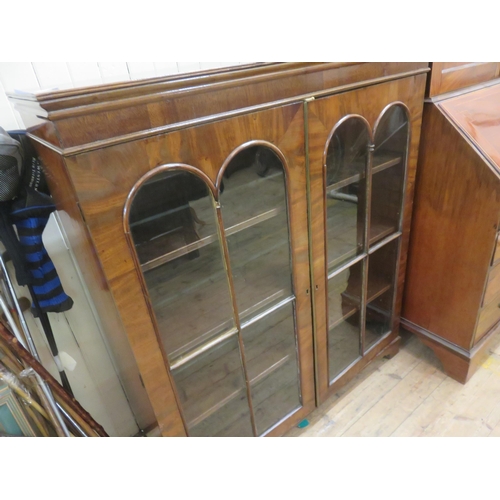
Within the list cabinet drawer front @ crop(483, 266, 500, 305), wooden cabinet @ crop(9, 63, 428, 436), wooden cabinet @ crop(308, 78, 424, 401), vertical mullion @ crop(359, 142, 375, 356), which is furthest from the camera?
cabinet drawer front @ crop(483, 266, 500, 305)

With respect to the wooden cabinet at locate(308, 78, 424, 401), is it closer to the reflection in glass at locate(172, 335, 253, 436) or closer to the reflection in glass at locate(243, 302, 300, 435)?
the reflection in glass at locate(243, 302, 300, 435)

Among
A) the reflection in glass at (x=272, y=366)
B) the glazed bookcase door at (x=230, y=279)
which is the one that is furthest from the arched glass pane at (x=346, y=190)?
the reflection in glass at (x=272, y=366)

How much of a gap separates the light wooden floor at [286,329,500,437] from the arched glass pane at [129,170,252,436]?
0.50m

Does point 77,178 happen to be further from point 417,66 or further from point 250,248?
point 417,66

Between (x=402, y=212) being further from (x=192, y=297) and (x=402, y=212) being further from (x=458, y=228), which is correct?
(x=192, y=297)

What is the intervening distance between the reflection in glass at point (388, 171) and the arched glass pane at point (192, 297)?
0.68m

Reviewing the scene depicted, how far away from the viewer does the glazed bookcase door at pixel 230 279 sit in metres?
0.85

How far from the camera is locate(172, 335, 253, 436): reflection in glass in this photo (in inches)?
42.5

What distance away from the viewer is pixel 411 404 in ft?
5.12

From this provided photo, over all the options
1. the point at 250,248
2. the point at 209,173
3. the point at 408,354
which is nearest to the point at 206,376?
the point at 250,248

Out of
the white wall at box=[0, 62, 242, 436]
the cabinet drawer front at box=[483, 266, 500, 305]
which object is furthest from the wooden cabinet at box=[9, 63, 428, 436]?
the cabinet drawer front at box=[483, 266, 500, 305]

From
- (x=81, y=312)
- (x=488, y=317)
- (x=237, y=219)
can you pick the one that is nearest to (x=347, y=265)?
(x=237, y=219)

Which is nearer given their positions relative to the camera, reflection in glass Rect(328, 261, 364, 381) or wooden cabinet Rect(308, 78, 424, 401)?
wooden cabinet Rect(308, 78, 424, 401)

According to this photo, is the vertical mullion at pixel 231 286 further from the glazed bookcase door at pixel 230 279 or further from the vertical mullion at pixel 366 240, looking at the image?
the vertical mullion at pixel 366 240
